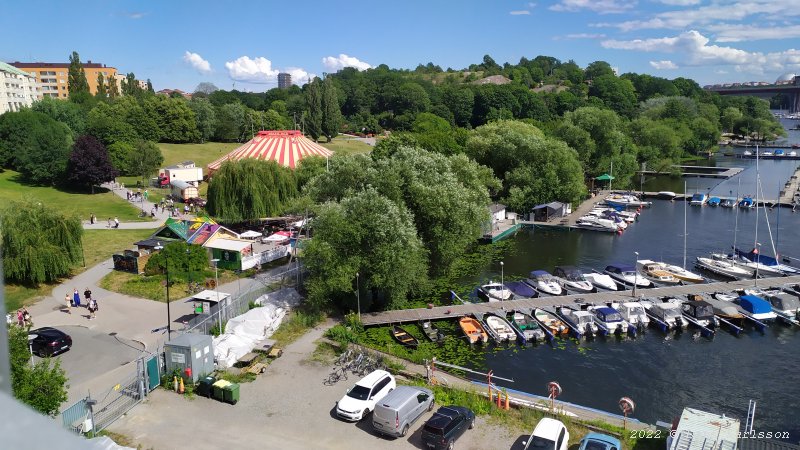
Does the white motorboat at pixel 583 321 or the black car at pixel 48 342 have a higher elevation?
the black car at pixel 48 342

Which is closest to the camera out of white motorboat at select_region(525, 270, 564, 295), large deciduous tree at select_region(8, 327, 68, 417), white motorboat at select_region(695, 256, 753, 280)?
large deciduous tree at select_region(8, 327, 68, 417)

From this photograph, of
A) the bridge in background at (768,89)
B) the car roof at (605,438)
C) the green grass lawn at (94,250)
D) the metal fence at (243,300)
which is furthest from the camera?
the bridge in background at (768,89)

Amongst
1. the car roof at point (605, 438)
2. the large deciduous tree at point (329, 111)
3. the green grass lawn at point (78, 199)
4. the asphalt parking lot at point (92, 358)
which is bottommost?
the car roof at point (605, 438)

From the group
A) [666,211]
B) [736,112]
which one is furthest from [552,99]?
[666,211]

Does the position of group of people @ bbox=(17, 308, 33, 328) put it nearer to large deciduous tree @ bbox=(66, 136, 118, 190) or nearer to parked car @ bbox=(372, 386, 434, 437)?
parked car @ bbox=(372, 386, 434, 437)

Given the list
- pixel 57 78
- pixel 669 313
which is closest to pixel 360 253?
pixel 669 313

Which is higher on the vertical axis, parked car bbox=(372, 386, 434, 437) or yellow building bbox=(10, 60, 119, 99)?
yellow building bbox=(10, 60, 119, 99)

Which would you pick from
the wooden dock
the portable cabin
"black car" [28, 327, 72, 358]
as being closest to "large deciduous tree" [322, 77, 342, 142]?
the portable cabin

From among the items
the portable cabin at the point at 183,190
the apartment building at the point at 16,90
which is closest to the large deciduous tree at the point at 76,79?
the apartment building at the point at 16,90

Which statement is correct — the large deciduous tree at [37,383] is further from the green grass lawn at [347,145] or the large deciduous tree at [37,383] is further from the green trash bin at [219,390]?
the green grass lawn at [347,145]
